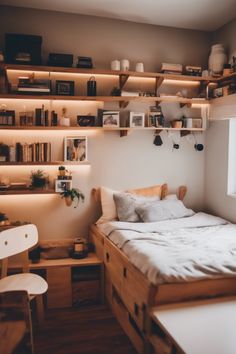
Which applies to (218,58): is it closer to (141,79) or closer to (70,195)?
(141,79)

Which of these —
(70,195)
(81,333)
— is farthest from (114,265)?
(70,195)

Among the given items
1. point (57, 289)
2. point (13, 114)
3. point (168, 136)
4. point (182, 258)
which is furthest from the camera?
point (168, 136)

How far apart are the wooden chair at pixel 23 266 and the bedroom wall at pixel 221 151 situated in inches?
80.9

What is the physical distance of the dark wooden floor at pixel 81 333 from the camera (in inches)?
95.6

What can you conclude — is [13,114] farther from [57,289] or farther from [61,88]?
[57,289]

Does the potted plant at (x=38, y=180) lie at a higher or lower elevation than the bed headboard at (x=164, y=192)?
higher

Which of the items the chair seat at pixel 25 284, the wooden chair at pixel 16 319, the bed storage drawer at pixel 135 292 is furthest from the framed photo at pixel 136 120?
the wooden chair at pixel 16 319

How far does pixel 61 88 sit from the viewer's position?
3.42 m

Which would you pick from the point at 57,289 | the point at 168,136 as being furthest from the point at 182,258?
the point at 168,136

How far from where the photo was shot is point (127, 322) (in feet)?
8.34

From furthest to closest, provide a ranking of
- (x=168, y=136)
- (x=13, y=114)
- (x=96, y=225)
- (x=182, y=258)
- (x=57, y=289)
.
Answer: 1. (x=168, y=136)
2. (x=96, y=225)
3. (x=13, y=114)
4. (x=57, y=289)
5. (x=182, y=258)

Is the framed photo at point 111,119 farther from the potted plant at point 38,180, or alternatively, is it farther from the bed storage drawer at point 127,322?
the bed storage drawer at point 127,322

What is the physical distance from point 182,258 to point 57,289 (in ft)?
4.52

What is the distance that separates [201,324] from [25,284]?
1358 mm
